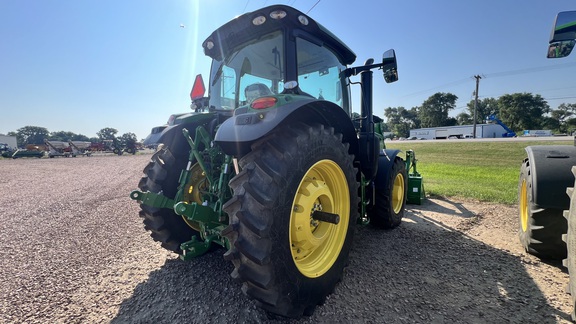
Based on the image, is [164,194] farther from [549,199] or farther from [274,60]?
[549,199]

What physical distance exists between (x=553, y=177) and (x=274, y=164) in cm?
275

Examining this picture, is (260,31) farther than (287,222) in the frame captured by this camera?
Yes

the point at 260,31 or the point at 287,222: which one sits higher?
the point at 260,31

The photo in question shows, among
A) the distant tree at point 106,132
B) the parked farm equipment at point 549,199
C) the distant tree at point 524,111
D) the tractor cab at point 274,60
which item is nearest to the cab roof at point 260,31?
the tractor cab at point 274,60

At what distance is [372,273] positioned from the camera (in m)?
2.60

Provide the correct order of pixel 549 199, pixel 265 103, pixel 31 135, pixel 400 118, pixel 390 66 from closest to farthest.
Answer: pixel 265 103, pixel 549 199, pixel 390 66, pixel 400 118, pixel 31 135

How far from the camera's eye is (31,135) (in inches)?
3479

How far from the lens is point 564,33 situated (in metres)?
1.75

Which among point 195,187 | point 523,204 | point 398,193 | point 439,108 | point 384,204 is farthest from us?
point 439,108

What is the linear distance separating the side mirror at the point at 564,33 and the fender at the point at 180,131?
111 inches

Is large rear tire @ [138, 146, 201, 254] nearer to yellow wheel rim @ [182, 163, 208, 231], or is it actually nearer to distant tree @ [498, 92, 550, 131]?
yellow wheel rim @ [182, 163, 208, 231]

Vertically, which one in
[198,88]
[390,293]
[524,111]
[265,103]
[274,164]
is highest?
[524,111]

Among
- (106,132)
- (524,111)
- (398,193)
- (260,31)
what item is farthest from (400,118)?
(106,132)

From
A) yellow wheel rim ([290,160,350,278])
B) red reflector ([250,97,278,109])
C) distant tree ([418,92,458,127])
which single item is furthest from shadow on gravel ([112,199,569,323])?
distant tree ([418,92,458,127])
